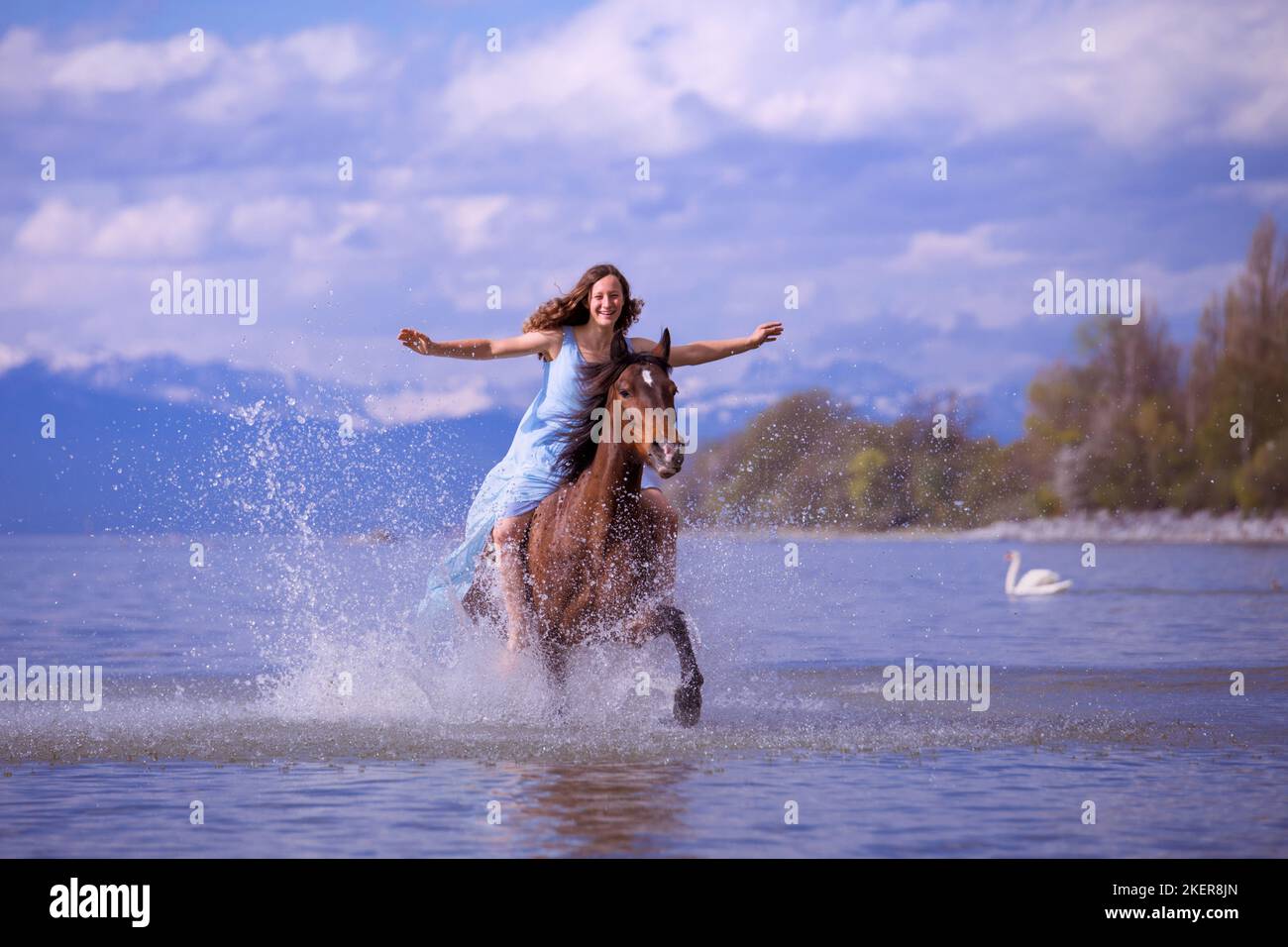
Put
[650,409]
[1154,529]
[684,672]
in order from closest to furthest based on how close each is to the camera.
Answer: [650,409] → [684,672] → [1154,529]

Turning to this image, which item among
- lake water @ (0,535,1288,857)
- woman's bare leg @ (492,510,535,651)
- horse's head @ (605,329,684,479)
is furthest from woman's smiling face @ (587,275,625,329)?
lake water @ (0,535,1288,857)

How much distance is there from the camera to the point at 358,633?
14336 mm

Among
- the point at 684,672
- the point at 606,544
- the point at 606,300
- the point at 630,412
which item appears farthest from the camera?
the point at 606,300

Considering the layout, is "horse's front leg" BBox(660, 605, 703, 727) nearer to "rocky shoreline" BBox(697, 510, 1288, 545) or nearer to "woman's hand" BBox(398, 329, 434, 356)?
"woman's hand" BBox(398, 329, 434, 356)

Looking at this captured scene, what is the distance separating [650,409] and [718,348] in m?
2.01

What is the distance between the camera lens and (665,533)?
37.8 feet

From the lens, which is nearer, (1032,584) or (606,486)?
(606,486)

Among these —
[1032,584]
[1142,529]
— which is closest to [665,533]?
[1032,584]

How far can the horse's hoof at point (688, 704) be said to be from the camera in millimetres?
11734

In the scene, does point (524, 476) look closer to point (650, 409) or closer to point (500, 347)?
point (500, 347)

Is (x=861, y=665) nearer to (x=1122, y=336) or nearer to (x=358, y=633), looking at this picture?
(x=358, y=633)

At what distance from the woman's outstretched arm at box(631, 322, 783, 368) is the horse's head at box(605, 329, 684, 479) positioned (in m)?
1.13

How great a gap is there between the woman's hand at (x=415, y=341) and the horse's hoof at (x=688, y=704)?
9.74 feet

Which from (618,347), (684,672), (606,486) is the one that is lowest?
(684,672)
